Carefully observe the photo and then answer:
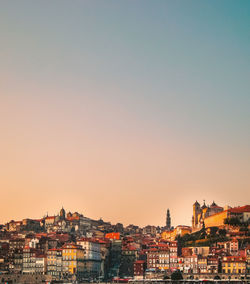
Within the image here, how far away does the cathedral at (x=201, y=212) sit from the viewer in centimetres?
13466

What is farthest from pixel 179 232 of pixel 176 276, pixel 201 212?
pixel 176 276

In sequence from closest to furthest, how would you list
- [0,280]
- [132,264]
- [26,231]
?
[0,280] < [132,264] < [26,231]

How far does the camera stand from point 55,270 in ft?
322

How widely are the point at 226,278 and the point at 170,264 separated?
511 inches

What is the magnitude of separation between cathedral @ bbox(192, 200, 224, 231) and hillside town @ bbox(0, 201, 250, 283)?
10.6 m

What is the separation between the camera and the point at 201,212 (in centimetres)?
14138

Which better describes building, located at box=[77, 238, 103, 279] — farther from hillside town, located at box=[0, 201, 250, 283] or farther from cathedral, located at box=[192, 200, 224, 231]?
cathedral, located at box=[192, 200, 224, 231]

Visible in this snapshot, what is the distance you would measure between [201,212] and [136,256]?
1500 inches

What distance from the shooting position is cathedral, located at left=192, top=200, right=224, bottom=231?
13466cm

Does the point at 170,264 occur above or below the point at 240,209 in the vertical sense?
below

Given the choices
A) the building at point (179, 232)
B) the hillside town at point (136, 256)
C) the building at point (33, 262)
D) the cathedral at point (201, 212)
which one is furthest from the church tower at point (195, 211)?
the building at point (33, 262)

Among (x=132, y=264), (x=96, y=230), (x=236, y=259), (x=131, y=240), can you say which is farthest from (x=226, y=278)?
(x=96, y=230)

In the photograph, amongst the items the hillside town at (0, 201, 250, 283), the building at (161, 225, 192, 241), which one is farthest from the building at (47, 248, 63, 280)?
the building at (161, 225, 192, 241)

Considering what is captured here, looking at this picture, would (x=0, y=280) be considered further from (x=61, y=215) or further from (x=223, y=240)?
(x=61, y=215)
